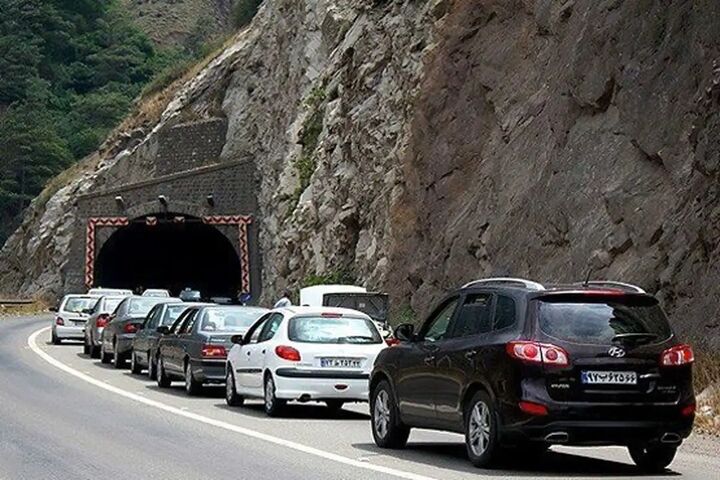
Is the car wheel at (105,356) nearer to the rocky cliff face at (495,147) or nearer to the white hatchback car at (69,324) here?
the rocky cliff face at (495,147)

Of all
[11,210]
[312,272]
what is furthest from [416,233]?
[11,210]

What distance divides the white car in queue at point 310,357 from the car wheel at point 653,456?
6.17 m

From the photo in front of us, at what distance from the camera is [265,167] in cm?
6300

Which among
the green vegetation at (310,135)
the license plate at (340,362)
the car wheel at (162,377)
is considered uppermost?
the green vegetation at (310,135)

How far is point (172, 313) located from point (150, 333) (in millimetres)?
673

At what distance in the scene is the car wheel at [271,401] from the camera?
1961cm

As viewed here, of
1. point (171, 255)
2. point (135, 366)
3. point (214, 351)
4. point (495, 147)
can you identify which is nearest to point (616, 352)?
point (214, 351)

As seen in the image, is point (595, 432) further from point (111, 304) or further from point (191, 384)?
point (111, 304)

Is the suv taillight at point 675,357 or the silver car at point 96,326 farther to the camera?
the silver car at point 96,326

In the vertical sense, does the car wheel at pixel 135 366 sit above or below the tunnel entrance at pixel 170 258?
below

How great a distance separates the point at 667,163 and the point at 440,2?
16050mm

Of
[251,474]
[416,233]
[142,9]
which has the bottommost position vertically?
[251,474]

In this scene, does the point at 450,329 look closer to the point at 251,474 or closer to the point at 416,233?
the point at 251,474

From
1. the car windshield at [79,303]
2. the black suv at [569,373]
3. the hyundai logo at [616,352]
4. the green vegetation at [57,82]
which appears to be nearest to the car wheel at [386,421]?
the black suv at [569,373]
